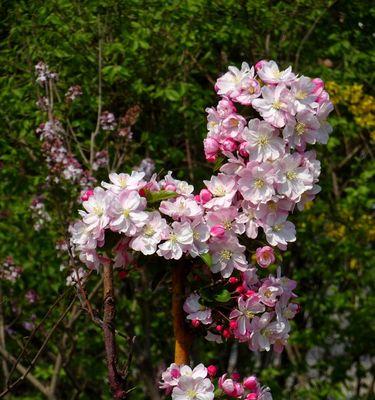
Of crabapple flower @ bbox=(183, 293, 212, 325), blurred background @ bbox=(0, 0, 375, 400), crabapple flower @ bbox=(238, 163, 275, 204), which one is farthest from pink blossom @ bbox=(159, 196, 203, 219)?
blurred background @ bbox=(0, 0, 375, 400)

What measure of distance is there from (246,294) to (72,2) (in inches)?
118

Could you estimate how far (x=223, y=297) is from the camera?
1865 millimetres

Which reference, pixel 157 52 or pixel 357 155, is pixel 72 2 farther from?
pixel 357 155

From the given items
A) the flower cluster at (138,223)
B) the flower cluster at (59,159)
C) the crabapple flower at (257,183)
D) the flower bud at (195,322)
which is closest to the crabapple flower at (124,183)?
the flower cluster at (138,223)

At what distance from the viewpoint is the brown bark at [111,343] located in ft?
5.99

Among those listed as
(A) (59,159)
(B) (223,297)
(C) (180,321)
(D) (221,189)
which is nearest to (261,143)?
(D) (221,189)

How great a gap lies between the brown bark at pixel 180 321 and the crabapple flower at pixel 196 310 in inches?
1.7

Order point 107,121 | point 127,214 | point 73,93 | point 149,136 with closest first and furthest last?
point 127,214 < point 73,93 < point 107,121 < point 149,136

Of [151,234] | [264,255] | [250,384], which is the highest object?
[151,234]

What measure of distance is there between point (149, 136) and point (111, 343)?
9.25 feet

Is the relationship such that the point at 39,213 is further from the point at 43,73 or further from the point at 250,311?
the point at 250,311

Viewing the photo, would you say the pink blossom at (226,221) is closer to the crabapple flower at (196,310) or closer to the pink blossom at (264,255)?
the pink blossom at (264,255)

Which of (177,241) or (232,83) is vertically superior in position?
(232,83)

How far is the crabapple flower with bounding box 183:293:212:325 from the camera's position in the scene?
6.16ft
